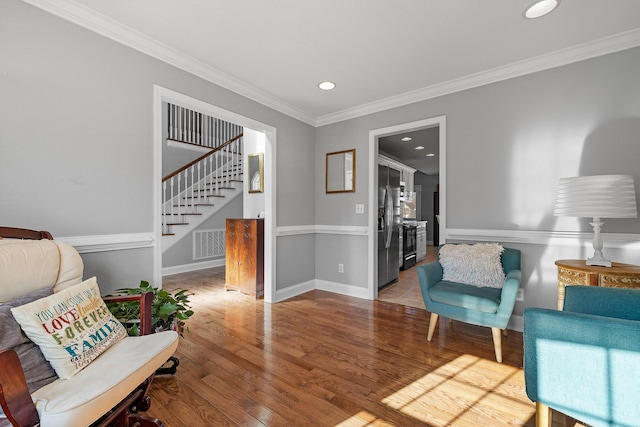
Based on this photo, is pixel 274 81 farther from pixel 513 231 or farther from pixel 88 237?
pixel 513 231

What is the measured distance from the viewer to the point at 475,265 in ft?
8.07

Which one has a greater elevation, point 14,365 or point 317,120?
point 317,120

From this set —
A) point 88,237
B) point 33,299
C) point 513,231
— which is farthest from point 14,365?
point 513,231

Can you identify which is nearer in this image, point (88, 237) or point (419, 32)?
point (88, 237)

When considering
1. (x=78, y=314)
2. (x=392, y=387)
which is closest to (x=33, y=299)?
(x=78, y=314)

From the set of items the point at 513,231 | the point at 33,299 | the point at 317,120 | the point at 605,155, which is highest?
the point at 317,120

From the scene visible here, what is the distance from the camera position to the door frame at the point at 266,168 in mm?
2342

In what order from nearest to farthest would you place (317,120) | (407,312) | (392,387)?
(392,387), (407,312), (317,120)

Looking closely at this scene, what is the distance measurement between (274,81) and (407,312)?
2.90 m

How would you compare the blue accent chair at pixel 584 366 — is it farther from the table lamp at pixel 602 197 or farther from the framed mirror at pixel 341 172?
the framed mirror at pixel 341 172

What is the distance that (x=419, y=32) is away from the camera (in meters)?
2.15

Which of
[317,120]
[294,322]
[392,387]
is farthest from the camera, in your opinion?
[317,120]

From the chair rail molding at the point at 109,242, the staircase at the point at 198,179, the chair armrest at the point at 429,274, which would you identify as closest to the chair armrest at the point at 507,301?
the chair armrest at the point at 429,274

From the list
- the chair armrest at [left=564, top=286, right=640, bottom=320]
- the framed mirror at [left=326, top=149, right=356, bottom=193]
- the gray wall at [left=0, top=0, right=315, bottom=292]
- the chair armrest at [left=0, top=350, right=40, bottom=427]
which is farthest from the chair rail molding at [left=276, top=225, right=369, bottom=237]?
the chair armrest at [left=0, top=350, right=40, bottom=427]
